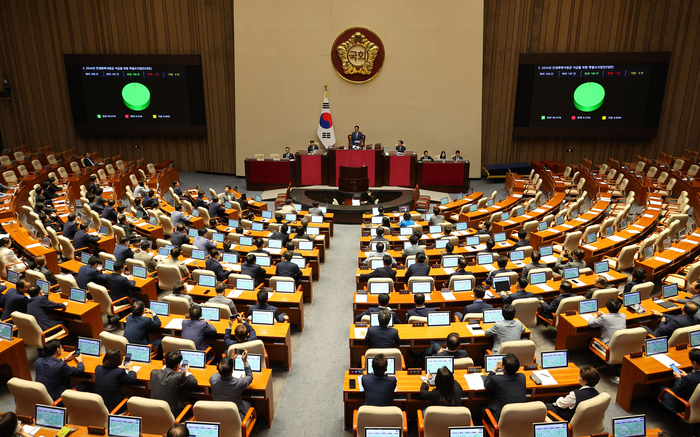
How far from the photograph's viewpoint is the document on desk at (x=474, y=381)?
5160 mm

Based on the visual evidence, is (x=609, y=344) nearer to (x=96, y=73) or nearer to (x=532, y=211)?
(x=532, y=211)

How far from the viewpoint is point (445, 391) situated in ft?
15.8

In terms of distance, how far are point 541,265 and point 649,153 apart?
48.0 feet

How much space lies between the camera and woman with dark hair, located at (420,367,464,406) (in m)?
4.79

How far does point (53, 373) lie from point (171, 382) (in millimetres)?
1424

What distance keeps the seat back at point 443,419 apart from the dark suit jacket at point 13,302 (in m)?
5.94

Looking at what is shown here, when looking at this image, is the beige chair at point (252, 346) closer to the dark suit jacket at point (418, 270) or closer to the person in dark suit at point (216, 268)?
the person in dark suit at point (216, 268)

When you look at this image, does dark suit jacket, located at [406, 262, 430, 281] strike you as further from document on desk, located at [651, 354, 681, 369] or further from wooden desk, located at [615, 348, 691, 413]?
document on desk, located at [651, 354, 681, 369]

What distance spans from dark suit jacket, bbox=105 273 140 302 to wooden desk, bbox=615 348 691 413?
24.2 ft

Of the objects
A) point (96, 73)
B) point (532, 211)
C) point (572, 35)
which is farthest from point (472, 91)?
point (96, 73)

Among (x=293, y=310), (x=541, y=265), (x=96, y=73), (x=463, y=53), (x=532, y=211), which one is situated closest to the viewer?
(x=293, y=310)

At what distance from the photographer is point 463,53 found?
18.5 metres

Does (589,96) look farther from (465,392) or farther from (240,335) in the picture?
(240,335)

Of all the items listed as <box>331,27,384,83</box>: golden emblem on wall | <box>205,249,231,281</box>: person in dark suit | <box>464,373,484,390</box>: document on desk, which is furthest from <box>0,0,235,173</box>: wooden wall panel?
<box>464,373,484,390</box>: document on desk
